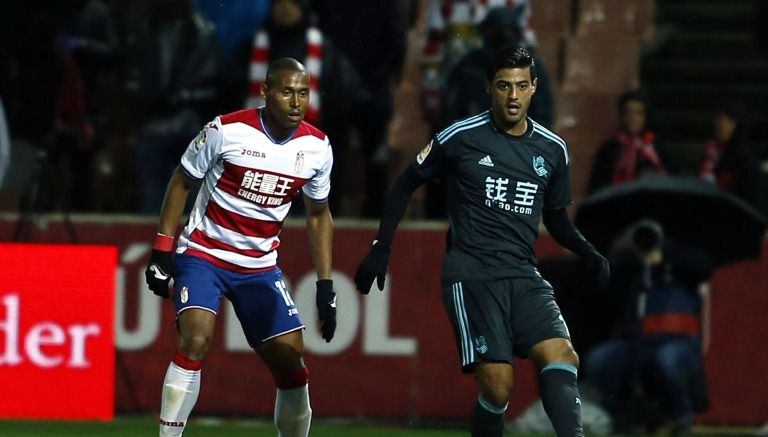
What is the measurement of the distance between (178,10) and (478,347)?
5.37 m

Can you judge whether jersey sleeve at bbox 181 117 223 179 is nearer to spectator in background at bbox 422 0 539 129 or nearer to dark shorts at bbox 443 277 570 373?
dark shorts at bbox 443 277 570 373

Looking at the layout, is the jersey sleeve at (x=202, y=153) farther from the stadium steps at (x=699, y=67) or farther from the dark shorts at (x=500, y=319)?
the stadium steps at (x=699, y=67)

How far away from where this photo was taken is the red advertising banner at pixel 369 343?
13.3 m

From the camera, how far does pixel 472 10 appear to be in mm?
13977

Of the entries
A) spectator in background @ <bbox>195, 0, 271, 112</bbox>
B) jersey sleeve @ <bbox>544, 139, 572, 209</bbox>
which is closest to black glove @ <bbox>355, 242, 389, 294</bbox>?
jersey sleeve @ <bbox>544, 139, 572, 209</bbox>

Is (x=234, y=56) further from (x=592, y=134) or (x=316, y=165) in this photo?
(x=316, y=165)

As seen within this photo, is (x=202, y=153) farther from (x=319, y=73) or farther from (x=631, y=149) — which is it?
(x=631, y=149)

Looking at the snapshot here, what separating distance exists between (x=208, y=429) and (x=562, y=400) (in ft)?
14.2

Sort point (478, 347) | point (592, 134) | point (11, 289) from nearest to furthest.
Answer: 1. point (478, 347)
2. point (11, 289)
3. point (592, 134)

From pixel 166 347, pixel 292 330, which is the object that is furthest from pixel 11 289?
pixel 292 330

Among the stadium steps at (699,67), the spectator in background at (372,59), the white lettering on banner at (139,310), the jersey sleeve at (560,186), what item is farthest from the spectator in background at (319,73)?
the jersey sleeve at (560,186)

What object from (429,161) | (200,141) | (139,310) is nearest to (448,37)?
(139,310)

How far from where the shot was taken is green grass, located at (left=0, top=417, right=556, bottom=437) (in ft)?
40.2

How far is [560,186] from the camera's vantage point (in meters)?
9.43
